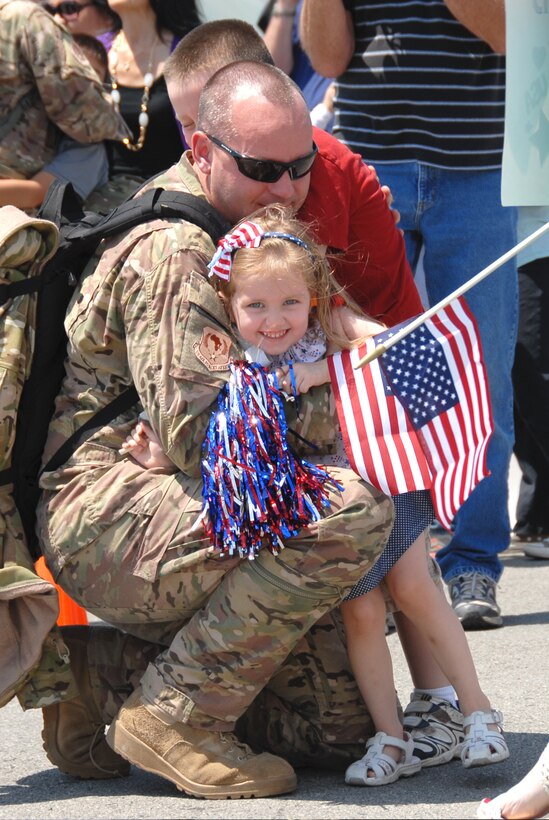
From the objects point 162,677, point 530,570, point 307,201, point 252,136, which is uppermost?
point 252,136

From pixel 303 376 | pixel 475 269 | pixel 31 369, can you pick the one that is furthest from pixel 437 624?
pixel 475 269

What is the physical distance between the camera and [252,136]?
3.48 meters

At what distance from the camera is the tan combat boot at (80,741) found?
3553 millimetres

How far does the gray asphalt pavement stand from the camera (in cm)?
316

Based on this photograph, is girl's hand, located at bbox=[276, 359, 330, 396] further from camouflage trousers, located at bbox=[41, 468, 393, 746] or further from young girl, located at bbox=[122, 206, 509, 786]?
camouflage trousers, located at bbox=[41, 468, 393, 746]

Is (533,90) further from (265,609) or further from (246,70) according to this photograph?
(265,609)

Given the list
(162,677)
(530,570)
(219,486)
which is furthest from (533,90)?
(530,570)

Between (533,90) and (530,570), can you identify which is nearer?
(533,90)

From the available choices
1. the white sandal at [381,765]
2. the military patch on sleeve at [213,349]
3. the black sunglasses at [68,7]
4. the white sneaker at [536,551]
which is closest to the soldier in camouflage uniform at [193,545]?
the military patch on sleeve at [213,349]

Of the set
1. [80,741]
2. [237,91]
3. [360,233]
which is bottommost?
[80,741]

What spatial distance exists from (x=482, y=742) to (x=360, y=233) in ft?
4.43

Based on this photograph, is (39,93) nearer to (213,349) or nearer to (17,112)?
(17,112)

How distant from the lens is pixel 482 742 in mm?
3307

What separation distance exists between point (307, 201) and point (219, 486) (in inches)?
34.3
